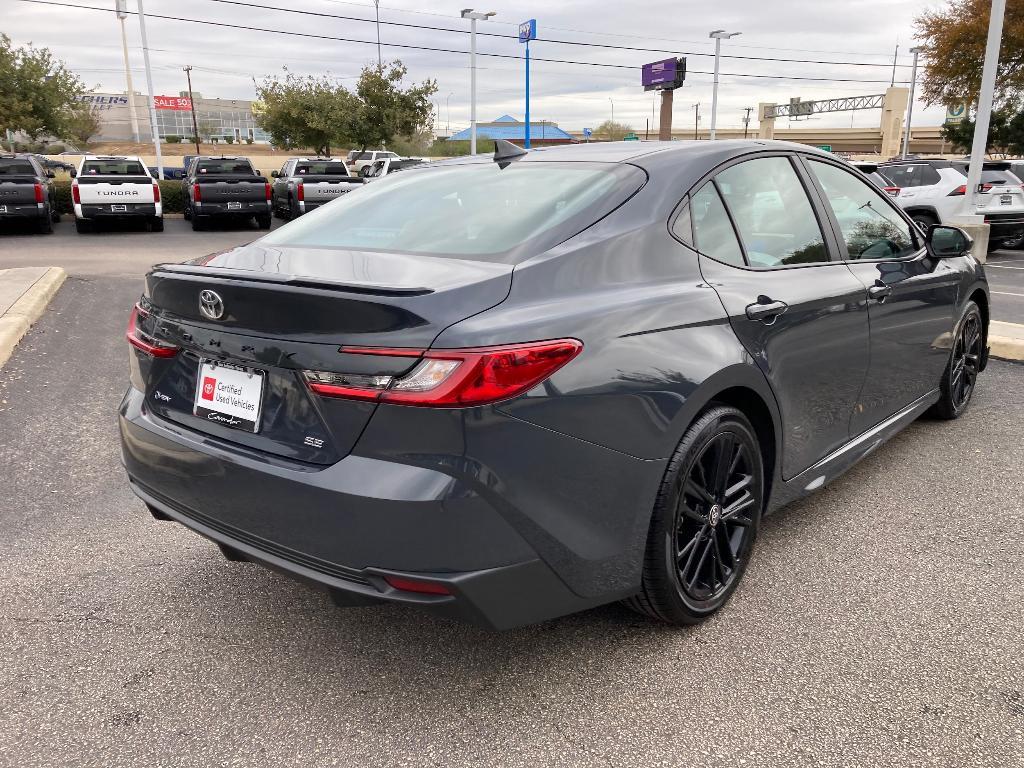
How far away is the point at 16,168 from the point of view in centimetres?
1705

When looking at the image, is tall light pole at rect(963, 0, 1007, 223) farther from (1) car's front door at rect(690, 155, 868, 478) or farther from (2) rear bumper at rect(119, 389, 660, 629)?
(2) rear bumper at rect(119, 389, 660, 629)

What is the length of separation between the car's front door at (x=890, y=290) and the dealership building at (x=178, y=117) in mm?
94069

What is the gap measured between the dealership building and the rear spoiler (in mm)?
94719

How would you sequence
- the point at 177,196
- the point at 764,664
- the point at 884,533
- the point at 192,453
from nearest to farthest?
the point at 192,453 < the point at 764,664 < the point at 884,533 < the point at 177,196

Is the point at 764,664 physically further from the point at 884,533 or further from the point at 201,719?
the point at 201,719

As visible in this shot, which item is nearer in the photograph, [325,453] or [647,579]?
[325,453]

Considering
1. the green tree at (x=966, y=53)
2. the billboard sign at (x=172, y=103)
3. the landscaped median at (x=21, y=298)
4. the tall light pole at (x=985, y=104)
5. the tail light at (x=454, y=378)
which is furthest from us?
the billboard sign at (x=172, y=103)

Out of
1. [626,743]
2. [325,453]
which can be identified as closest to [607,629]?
[626,743]

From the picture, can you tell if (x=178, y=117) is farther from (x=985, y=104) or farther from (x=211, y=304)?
(x=211, y=304)

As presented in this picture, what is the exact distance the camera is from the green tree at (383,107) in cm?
3659

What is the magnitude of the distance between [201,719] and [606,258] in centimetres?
181

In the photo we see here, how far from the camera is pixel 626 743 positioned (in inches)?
89.0

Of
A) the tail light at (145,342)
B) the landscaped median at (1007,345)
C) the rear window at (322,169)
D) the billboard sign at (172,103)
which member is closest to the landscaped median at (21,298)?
the tail light at (145,342)

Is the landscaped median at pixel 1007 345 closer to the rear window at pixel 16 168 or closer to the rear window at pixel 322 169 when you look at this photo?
the rear window at pixel 322 169
